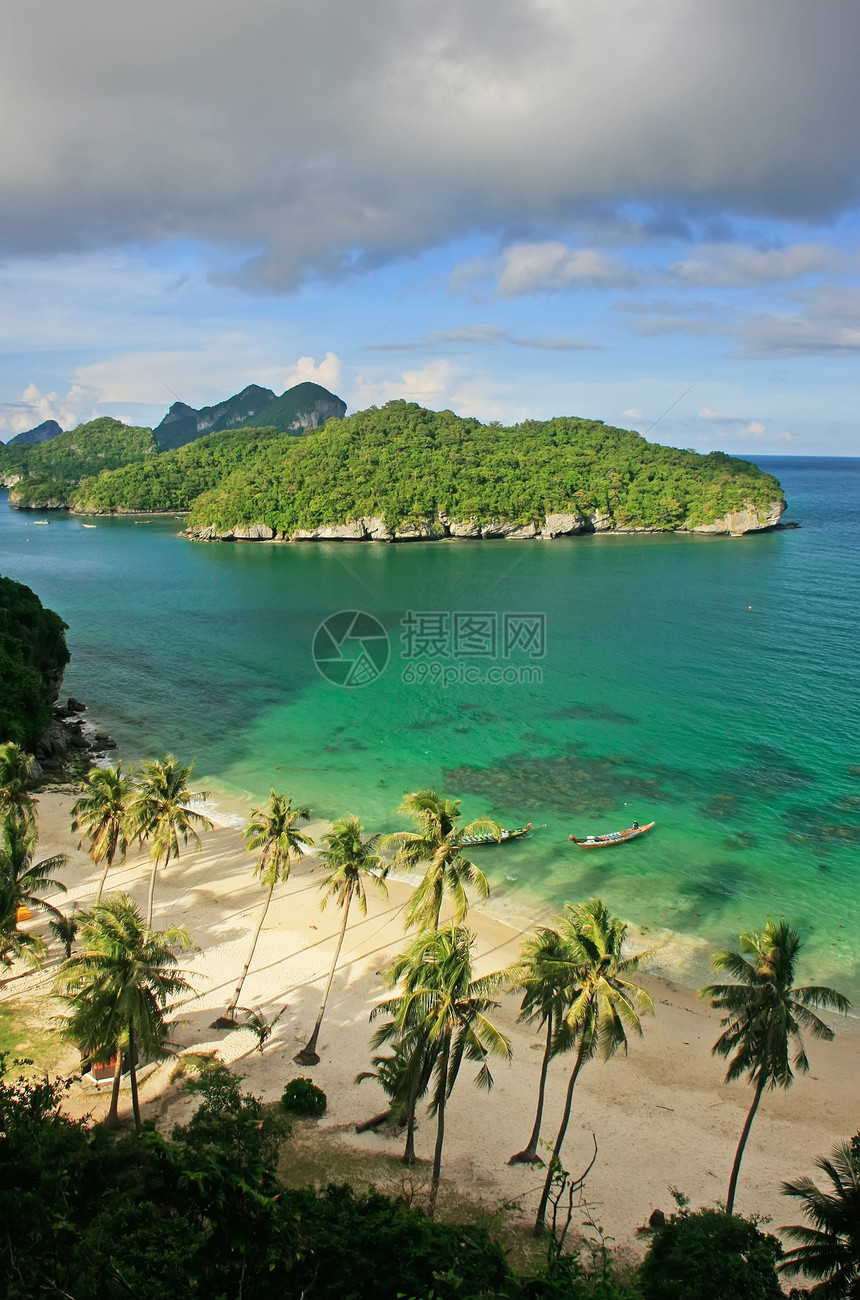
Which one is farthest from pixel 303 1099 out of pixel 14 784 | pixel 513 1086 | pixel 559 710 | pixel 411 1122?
pixel 559 710

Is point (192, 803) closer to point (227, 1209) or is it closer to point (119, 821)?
point (119, 821)

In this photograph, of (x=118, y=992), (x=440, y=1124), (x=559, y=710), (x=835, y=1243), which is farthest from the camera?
(x=559, y=710)

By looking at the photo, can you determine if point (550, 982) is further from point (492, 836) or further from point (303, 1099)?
point (492, 836)

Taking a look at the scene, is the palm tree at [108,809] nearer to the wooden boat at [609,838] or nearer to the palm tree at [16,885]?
the palm tree at [16,885]

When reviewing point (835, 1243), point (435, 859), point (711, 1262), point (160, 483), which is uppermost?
point (160, 483)

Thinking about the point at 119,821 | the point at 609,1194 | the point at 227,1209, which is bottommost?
the point at 609,1194

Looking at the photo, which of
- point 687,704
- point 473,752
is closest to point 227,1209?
point 473,752

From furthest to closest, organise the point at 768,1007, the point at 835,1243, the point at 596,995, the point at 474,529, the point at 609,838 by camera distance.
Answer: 1. the point at 474,529
2. the point at 609,838
3. the point at 596,995
4. the point at 768,1007
5. the point at 835,1243
